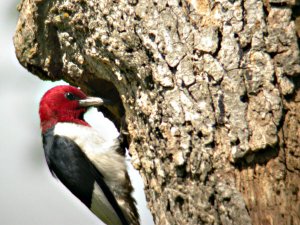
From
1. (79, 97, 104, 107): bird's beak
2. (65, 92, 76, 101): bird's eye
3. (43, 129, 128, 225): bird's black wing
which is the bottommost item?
(43, 129, 128, 225): bird's black wing

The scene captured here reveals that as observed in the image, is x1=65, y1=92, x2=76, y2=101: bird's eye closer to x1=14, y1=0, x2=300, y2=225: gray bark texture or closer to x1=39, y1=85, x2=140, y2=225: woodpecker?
x1=39, y1=85, x2=140, y2=225: woodpecker

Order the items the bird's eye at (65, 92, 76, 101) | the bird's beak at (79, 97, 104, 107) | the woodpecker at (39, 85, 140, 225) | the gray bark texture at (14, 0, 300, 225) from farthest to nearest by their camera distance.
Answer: the bird's eye at (65, 92, 76, 101), the woodpecker at (39, 85, 140, 225), the bird's beak at (79, 97, 104, 107), the gray bark texture at (14, 0, 300, 225)

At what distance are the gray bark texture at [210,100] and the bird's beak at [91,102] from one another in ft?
2.28

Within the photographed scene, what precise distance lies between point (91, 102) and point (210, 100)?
1727 mm

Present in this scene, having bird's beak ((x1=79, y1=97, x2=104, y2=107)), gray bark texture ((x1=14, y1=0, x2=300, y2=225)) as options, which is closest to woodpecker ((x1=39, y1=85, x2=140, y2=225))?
bird's beak ((x1=79, y1=97, x2=104, y2=107))

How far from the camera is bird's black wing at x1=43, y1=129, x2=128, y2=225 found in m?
4.62

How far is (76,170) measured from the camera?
4.62m

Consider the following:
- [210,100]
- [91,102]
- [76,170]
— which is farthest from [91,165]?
[210,100]

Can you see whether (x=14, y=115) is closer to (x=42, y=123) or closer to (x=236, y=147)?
(x=42, y=123)

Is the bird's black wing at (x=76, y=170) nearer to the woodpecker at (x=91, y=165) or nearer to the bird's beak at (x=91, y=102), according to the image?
the woodpecker at (x=91, y=165)

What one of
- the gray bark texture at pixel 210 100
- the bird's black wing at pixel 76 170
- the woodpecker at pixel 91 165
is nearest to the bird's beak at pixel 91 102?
the woodpecker at pixel 91 165

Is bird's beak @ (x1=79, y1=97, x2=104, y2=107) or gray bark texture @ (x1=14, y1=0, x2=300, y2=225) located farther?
bird's beak @ (x1=79, y1=97, x2=104, y2=107)

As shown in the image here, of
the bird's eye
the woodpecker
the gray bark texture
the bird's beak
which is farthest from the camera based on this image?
the bird's eye

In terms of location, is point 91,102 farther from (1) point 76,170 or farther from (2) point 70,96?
(1) point 76,170
